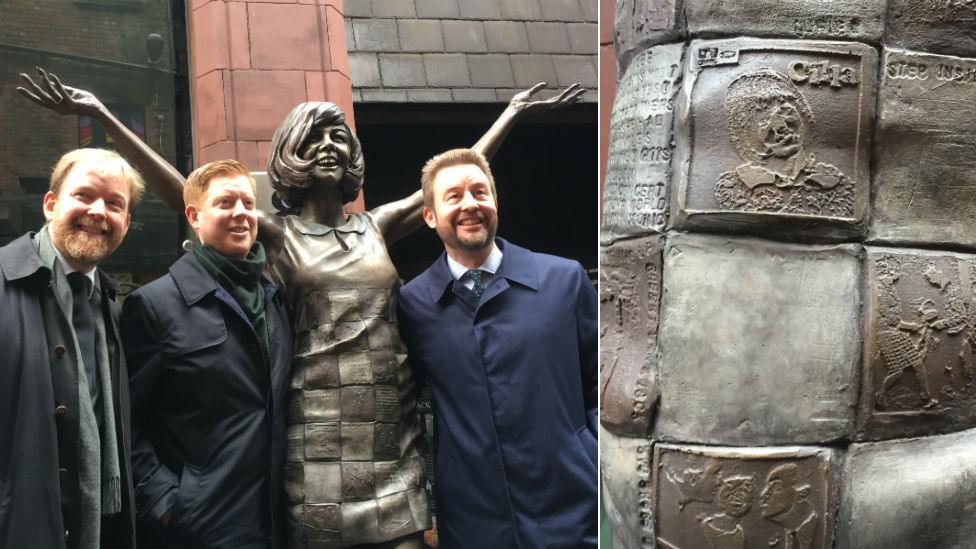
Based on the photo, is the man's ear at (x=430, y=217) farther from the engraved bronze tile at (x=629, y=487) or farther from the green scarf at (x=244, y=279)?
the engraved bronze tile at (x=629, y=487)

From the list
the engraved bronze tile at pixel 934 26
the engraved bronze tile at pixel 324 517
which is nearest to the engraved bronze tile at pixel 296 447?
the engraved bronze tile at pixel 324 517

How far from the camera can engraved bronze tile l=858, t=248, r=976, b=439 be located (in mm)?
2129

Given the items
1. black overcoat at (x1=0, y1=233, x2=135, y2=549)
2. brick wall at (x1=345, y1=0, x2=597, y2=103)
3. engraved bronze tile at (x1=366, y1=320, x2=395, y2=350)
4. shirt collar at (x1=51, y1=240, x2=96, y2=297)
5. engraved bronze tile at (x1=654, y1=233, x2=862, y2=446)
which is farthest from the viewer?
brick wall at (x1=345, y1=0, x2=597, y2=103)

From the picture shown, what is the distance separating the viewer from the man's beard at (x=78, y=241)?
2012 millimetres

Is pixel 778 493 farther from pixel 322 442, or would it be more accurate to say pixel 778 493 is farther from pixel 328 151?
pixel 328 151

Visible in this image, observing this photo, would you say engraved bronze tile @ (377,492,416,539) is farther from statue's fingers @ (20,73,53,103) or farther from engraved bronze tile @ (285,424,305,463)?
statue's fingers @ (20,73,53,103)

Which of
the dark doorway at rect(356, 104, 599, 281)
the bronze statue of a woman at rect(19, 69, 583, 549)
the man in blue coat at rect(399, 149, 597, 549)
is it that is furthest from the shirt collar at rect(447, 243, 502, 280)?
the dark doorway at rect(356, 104, 599, 281)

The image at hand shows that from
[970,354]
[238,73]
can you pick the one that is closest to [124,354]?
[238,73]

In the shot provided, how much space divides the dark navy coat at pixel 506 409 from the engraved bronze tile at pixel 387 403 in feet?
0.36

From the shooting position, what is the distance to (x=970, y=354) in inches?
87.0

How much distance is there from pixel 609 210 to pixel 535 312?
305 millimetres

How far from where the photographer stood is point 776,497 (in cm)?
209

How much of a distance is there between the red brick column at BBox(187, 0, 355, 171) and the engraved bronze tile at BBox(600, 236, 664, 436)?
3.32 feet

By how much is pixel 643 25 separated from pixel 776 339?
0.68m
